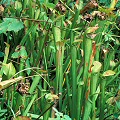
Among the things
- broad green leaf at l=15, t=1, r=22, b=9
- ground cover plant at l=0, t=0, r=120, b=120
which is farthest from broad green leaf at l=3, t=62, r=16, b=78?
broad green leaf at l=15, t=1, r=22, b=9

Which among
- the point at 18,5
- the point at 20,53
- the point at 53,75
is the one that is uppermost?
the point at 18,5

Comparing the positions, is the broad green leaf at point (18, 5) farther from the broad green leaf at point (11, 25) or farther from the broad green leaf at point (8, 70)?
the broad green leaf at point (8, 70)

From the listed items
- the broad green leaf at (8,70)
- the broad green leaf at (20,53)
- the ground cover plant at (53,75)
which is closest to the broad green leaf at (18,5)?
the ground cover plant at (53,75)

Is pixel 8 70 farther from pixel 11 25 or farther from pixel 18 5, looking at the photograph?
pixel 18 5

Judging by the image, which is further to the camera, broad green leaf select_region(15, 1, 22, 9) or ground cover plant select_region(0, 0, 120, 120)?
broad green leaf select_region(15, 1, 22, 9)

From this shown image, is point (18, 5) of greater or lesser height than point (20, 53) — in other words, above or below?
above

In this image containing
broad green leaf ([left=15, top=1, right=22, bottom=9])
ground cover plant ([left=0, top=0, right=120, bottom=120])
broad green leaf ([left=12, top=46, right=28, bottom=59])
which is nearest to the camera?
ground cover plant ([left=0, top=0, right=120, bottom=120])

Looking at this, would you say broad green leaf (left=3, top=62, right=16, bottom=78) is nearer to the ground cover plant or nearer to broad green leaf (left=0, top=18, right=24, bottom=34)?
the ground cover plant

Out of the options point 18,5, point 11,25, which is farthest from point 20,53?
point 18,5
